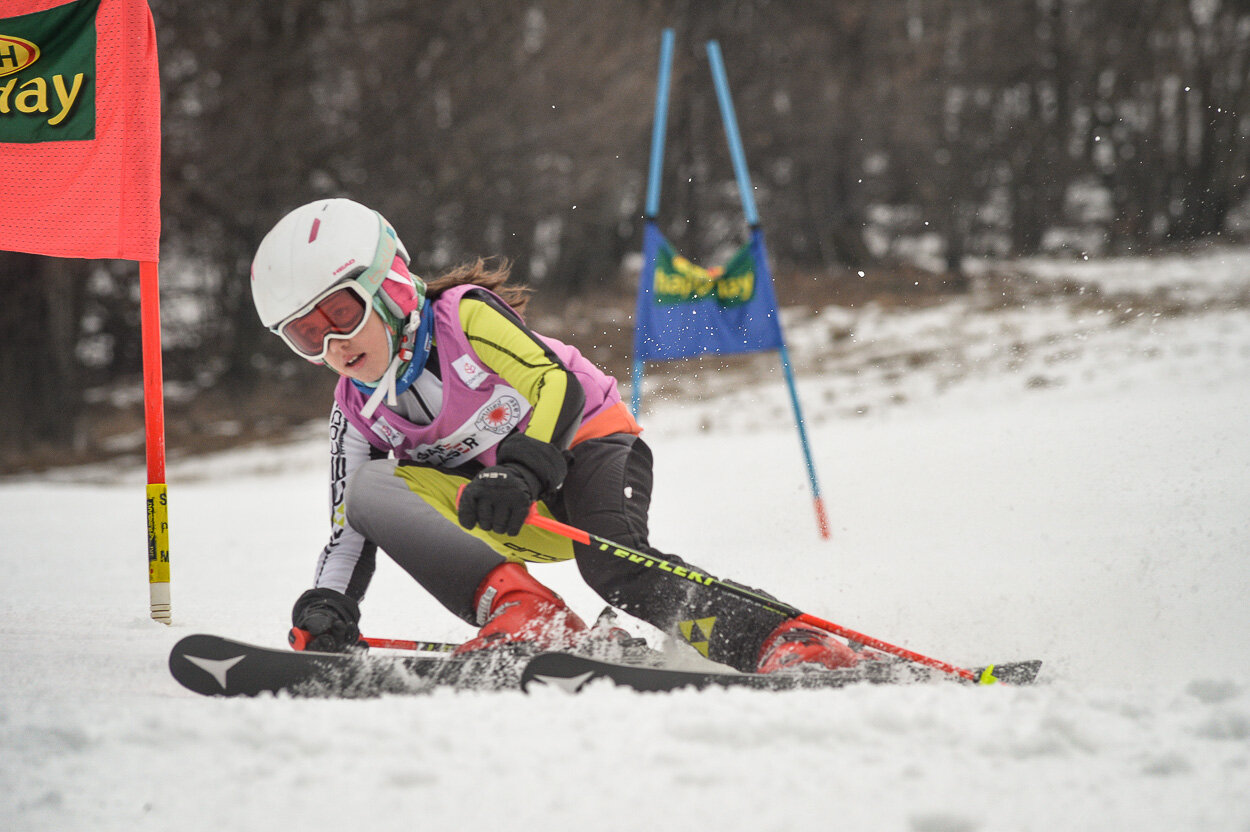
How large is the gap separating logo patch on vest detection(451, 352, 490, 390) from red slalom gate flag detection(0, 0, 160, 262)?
4.23 ft

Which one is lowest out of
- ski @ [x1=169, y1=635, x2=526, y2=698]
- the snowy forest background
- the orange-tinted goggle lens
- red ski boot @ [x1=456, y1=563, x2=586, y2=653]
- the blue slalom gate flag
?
ski @ [x1=169, y1=635, x2=526, y2=698]

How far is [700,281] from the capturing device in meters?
4.74

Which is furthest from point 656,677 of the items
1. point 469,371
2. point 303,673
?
point 469,371

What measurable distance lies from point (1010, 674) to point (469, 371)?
1.43 meters

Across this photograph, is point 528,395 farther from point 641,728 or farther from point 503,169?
point 503,169

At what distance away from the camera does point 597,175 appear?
13039mm

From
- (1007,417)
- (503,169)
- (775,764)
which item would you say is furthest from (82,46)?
(503,169)

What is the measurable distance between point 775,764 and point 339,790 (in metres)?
0.65

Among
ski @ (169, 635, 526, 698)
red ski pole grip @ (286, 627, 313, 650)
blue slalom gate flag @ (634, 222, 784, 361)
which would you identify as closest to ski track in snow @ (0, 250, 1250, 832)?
ski @ (169, 635, 526, 698)

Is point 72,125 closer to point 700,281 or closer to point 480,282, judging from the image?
point 480,282

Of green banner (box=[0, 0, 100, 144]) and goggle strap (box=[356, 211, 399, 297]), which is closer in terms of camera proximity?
goggle strap (box=[356, 211, 399, 297])

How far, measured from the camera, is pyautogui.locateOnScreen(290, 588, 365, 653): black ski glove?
7.83 ft

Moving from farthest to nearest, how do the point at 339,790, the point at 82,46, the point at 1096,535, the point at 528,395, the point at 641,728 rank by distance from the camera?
the point at 1096,535 < the point at 82,46 < the point at 528,395 < the point at 641,728 < the point at 339,790

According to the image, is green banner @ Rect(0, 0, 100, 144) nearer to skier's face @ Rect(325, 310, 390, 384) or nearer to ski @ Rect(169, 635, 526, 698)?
skier's face @ Rect(325, 310, 390, 384)
